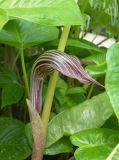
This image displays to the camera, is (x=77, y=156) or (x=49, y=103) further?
(x=49, y=103)

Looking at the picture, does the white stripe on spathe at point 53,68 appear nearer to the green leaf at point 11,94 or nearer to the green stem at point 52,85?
the green stem at point 52,85

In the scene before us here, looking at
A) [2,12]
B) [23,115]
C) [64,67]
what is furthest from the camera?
[23,115]

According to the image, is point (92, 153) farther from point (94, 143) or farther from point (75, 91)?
point (75, 91)

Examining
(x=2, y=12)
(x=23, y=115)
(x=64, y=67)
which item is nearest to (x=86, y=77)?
(x=64, y=67)

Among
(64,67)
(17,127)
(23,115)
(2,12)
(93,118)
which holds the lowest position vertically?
(23,115)

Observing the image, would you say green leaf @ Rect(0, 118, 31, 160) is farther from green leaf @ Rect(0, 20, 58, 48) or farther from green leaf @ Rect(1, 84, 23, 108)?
green leaf @ Rect(0, 20, 58, 48)

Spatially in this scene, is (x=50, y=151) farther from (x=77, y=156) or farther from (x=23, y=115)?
(x=23, y=115)

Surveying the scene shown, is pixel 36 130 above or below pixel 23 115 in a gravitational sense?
above
